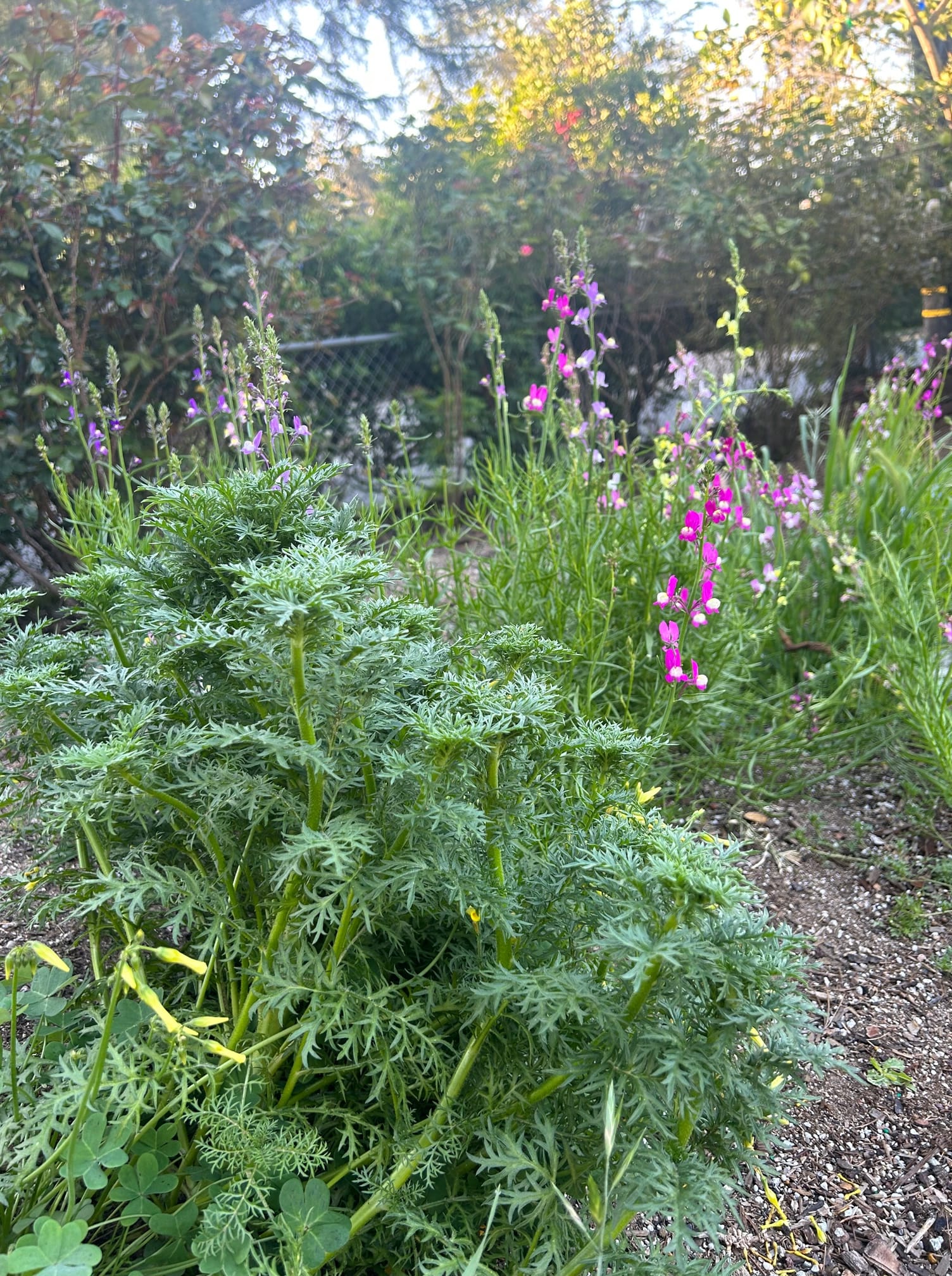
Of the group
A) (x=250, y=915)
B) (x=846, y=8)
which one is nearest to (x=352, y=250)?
(x=846, y=8)

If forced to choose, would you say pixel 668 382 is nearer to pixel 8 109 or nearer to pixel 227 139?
pixel 227 139

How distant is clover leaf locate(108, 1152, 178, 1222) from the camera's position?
0.96 m

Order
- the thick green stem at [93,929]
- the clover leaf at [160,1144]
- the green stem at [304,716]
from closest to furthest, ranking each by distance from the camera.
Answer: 1. the green stem at [304,716]
2. the clover leaf at [160,1144]
3. the thick green stem at [93,929]

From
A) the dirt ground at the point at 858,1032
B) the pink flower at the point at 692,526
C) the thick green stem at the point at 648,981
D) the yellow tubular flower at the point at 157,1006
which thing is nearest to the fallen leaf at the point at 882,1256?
the dirt ground at the point at 858,1032

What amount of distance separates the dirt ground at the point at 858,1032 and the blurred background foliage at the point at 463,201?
3.06 metres

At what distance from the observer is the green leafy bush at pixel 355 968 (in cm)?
90

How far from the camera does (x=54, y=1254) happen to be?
83cm

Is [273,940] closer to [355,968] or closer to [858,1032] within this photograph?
[355,968]

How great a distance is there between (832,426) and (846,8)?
4135 millimetres

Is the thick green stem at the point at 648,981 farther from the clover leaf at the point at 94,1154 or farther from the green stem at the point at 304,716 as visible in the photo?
the clover leaf at the point at 94,1154

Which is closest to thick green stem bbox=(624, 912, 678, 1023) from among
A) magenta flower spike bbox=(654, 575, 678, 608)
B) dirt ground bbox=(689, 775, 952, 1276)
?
dirt ground bbox=(689, 775, 952, 1276)

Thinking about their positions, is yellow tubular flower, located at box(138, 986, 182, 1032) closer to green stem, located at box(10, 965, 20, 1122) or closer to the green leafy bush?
the green leafy bush

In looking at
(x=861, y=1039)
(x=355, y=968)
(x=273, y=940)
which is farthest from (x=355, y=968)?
(x=861, y=1039)

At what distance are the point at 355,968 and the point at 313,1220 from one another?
0.27 m
